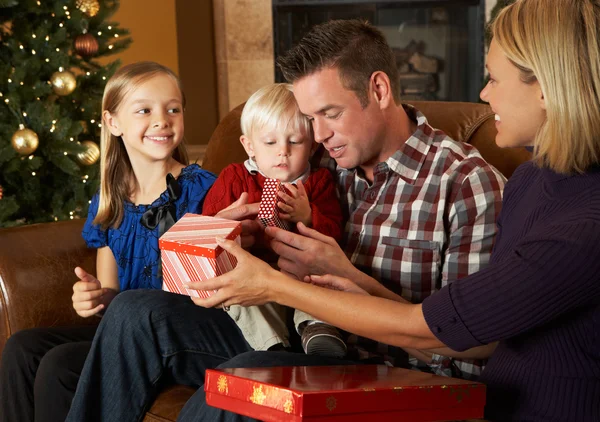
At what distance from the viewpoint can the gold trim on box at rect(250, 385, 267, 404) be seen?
4.08ft

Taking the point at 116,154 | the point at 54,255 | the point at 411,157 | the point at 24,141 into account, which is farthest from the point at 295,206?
the point at 24,141

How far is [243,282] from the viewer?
5.06 ft

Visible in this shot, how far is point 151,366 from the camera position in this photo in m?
1.78

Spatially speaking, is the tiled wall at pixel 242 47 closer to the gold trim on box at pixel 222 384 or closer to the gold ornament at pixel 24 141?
the gold ornament at pixel 24 141

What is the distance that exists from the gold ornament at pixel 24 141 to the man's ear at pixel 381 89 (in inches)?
81.1

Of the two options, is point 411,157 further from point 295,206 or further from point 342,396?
point 342,396

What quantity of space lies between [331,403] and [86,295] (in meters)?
1.05

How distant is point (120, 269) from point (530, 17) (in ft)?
4.48

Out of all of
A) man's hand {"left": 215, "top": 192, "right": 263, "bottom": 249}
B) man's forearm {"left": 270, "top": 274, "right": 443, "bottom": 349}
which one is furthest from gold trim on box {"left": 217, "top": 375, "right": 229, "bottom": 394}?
man's hand {"left": 215, "top": 192, "right": 263, "bottom": 249}

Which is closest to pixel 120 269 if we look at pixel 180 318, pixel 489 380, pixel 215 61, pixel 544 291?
pixel 180 318

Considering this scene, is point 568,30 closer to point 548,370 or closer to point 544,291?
point 544,291

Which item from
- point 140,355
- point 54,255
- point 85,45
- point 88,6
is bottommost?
point 140,355

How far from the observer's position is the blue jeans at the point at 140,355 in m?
1.75

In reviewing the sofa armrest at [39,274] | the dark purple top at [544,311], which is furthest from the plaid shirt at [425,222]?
the sofa armrest at [39,274]
